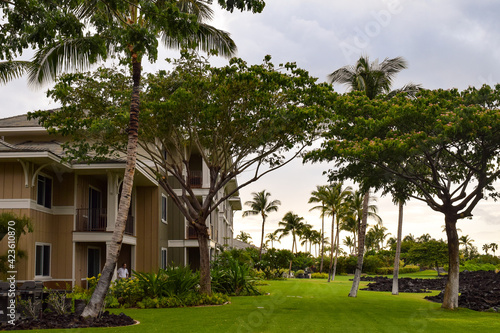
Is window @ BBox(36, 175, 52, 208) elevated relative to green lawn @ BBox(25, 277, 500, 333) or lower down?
elevated

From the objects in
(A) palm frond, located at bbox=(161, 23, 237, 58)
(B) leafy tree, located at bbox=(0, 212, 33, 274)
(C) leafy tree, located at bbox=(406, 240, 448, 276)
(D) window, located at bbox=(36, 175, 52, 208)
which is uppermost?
(A) palm frond, located at bbox=(161, 23, 237, 58)

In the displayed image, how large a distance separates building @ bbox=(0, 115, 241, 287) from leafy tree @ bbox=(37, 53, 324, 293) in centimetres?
215

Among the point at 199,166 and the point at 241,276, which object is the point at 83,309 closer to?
the point at 241,276

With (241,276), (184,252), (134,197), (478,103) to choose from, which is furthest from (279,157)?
(184,252)

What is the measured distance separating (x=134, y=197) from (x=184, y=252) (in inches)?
233

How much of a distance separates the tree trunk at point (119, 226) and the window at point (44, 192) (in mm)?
8593

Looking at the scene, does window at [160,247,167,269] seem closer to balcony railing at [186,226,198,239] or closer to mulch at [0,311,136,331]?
balcony railing at [186,226,198,239]

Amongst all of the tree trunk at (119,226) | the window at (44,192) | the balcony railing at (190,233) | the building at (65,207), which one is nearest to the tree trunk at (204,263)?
the building at (65,207)

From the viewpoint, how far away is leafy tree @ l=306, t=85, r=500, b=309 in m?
18.4

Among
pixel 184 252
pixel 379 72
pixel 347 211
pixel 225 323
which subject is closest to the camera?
pixel 225 323

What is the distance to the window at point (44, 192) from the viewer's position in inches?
894

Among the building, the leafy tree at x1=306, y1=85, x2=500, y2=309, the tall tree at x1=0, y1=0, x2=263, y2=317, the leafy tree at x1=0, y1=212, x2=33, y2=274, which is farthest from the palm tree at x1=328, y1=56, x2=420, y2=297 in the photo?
the leafy tree at x1=0, y1=212, x2=33, y2=274

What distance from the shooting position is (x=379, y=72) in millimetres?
27828

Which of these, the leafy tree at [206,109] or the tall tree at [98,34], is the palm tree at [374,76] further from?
the tall tree at [98,34]
